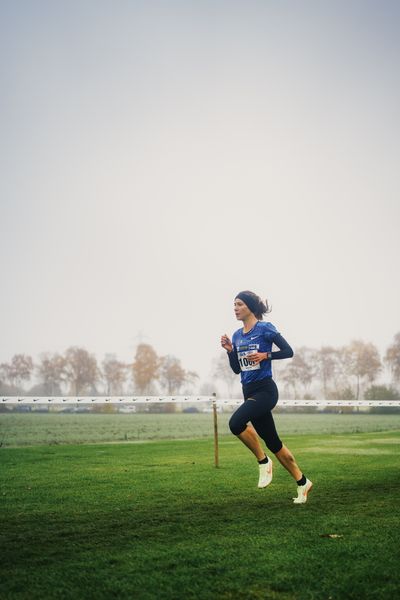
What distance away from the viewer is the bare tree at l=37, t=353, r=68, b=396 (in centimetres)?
10431

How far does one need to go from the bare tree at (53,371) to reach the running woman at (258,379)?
99333mm

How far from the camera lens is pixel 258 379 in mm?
6738

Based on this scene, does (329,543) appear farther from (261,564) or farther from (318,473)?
(318,473)

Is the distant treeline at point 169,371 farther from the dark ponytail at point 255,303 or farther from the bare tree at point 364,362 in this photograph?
the dark ponytail at point 255,303

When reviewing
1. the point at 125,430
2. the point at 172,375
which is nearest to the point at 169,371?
the point at 172,375

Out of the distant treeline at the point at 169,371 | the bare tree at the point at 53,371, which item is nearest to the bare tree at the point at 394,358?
the distant treeline at the point at 169,371

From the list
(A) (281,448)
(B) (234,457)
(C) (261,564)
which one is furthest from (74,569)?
(B) (234,457)

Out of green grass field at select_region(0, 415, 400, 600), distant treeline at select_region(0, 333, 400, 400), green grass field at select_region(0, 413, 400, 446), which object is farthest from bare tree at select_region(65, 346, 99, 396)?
green grass field at select_region(0, 415, 400, 600)

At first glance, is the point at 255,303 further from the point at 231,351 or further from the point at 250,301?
the point at 231,351

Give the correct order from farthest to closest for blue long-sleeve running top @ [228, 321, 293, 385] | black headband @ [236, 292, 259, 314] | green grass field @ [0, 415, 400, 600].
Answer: black headband @ [236, 292, 259, 314]
blue long-sleeve running top @ [228, 321, 293, 385]
green grass field @ [0, 415, 400, 600]

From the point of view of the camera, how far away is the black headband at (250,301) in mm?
6996

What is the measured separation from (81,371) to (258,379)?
318 ft

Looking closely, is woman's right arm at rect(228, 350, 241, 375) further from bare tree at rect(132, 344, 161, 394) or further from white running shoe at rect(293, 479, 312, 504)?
bare tree at rect(132, 344, 161, 394)

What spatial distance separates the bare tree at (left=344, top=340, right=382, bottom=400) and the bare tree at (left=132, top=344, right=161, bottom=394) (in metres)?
33.3
